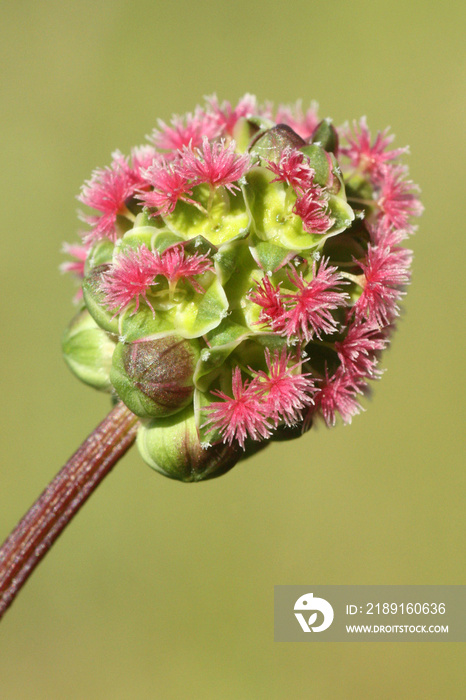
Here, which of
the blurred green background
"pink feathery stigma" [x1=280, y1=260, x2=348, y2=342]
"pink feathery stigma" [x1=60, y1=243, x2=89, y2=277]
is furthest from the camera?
the blurred green background

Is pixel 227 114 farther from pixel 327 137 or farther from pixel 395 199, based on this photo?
pixel 395 199

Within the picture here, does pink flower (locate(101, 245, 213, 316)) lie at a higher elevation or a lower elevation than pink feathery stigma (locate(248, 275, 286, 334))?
lower

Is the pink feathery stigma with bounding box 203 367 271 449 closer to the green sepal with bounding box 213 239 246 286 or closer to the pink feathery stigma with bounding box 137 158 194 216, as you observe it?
the green sepal with bounding box 213 239 246 286

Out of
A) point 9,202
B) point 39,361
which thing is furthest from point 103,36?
point 39,361

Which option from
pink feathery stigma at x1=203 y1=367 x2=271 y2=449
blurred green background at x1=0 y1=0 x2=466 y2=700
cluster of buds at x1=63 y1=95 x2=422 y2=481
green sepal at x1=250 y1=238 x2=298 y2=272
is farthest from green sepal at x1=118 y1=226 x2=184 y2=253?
blurred green background at x1=0 y1=0 x2=466 y2=700

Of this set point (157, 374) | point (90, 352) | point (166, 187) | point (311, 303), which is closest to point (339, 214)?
point (311, 303)

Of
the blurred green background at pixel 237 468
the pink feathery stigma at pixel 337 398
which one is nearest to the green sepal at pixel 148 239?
the pink feathery stigma at pixel 337 398

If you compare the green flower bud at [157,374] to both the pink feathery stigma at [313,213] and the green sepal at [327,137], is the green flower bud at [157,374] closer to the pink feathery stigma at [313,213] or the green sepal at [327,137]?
the pink feathery stigma at [313,213]
